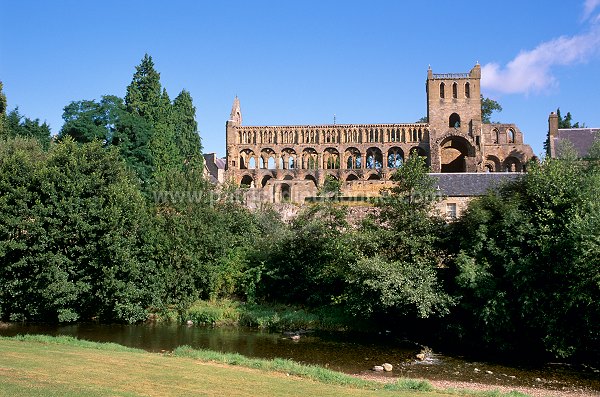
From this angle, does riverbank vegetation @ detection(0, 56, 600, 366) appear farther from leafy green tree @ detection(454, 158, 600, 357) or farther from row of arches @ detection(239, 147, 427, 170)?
row of arches @ detection(239, 147, 427, 170)

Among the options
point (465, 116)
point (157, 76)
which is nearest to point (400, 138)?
point (465, 116)

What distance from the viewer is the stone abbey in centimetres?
6131

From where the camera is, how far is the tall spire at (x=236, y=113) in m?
69.2

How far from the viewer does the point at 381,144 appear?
64.2m

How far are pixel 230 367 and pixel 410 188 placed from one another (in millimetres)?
12579

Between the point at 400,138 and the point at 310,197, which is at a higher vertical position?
the point at 400,138

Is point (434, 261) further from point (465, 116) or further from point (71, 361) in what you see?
point (465, 116)

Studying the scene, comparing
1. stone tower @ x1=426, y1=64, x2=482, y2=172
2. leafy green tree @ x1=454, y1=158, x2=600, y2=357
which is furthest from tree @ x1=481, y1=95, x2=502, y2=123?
leafy green tree @ x1=454, y1=158, x2=600, y2=357

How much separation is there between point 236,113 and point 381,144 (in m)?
19.5

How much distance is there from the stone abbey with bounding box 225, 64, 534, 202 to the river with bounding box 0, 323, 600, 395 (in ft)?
119

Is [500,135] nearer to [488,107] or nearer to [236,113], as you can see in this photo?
[488,107]

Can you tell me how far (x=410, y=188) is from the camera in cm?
2594

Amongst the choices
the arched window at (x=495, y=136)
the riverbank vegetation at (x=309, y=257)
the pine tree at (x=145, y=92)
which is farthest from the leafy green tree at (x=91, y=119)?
the arched window at (x=495, y=136)

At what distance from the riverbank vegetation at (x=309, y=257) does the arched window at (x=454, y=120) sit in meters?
36.3
